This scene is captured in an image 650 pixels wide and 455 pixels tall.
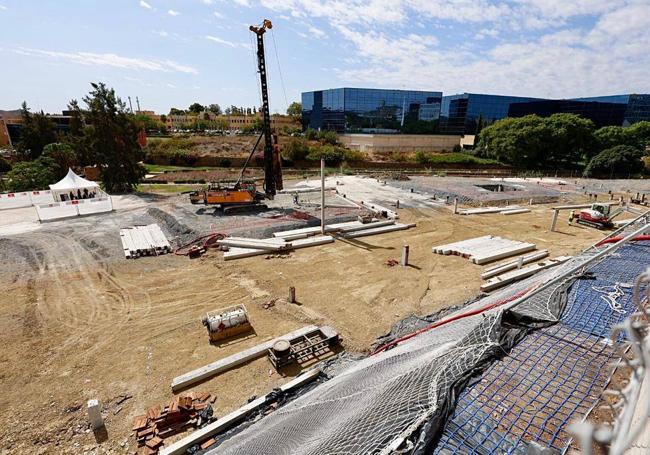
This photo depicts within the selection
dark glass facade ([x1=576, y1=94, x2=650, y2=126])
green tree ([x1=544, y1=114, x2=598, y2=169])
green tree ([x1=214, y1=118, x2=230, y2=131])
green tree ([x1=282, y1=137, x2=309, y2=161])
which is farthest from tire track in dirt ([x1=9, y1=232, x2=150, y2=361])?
dark glass facade ([x1=576, y1=94, x2=650, y2=126])

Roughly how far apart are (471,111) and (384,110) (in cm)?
2085

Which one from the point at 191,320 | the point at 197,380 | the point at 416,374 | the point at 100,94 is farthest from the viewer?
the point at 100,94

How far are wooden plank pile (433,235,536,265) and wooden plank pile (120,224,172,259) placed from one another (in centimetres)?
1405

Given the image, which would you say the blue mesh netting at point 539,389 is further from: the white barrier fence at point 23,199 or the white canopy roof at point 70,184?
the white barrier fence at point 23,199

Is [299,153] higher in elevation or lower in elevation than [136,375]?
higher

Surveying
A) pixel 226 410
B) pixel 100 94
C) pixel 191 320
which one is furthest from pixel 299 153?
pixel 226 410

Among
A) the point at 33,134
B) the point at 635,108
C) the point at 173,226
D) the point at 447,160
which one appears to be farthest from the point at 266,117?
the point at 635,108

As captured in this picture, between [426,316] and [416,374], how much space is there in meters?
6.07

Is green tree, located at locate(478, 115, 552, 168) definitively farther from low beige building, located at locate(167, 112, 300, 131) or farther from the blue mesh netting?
low beige building, located at locate(167, 112, 300, 131)

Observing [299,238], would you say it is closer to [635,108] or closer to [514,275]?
[514,275]

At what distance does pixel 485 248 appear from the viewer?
16344mm

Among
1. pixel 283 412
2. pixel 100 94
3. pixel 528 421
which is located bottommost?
pixel 283 412

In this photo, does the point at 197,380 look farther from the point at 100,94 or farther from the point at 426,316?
the point at 100,94

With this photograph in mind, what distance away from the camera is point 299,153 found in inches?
2115
